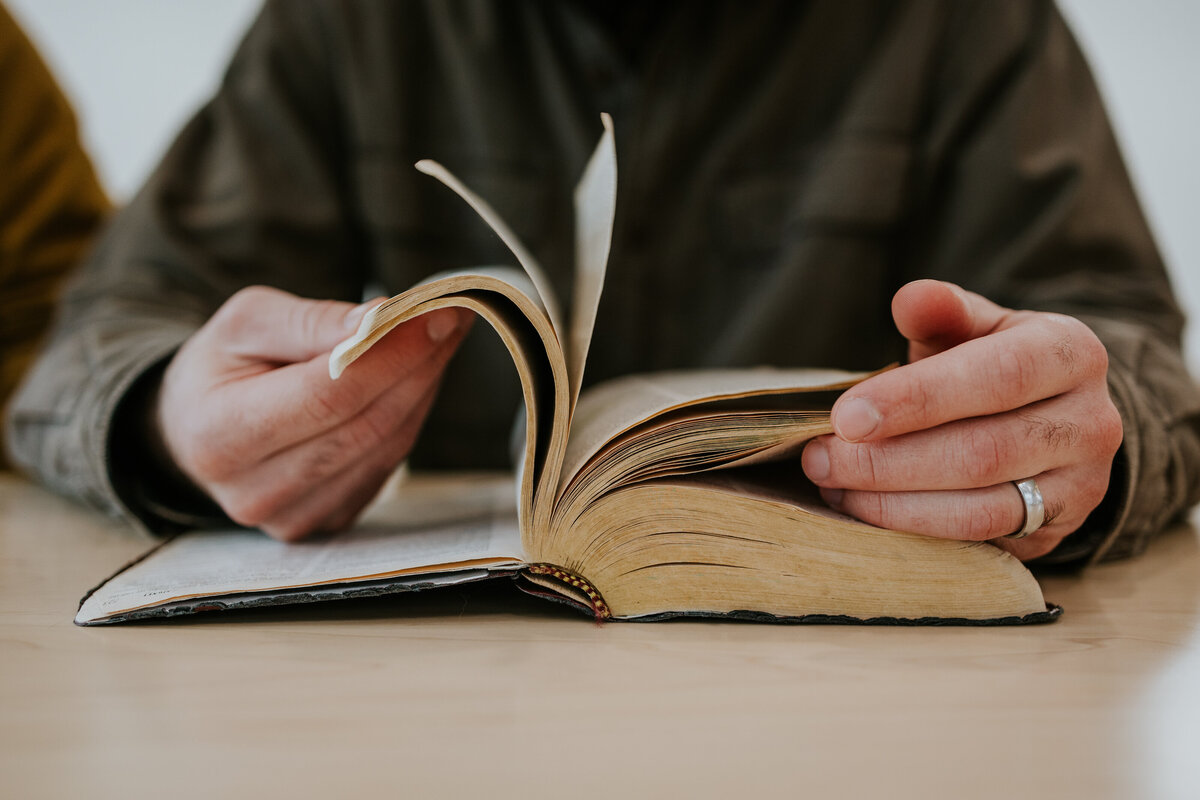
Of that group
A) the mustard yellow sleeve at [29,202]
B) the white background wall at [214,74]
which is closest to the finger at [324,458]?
the mustard yellow sleeve at [29,202]

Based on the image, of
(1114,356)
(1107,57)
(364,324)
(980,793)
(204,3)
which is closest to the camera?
(980,793)

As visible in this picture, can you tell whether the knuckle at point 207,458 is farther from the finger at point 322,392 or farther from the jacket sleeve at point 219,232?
the jacket sleeve at point 219,232

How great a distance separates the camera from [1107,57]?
2.65 meters

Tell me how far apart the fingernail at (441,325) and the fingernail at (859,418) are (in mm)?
279

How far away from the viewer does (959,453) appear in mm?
545

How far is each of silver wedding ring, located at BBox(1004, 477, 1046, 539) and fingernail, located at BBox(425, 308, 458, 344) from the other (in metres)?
0.42

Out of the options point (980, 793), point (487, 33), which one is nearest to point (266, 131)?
point (487, 33)

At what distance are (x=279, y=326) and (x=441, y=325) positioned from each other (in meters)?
0.15

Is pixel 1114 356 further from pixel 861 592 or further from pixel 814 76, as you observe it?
pixel 814 76

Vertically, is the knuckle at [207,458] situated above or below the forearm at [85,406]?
above

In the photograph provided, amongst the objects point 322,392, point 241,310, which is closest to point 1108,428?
point 322,392

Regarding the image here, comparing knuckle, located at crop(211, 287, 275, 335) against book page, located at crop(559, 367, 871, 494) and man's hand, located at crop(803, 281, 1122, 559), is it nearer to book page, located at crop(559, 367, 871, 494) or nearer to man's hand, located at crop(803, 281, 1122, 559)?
book page, located at crop(559, 367, 871, 494)

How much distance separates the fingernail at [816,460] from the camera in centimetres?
56

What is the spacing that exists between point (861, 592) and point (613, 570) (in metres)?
0.17
